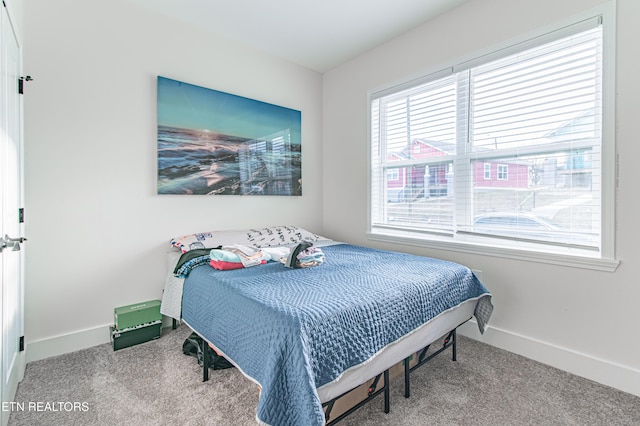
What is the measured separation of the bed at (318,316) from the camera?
112cm

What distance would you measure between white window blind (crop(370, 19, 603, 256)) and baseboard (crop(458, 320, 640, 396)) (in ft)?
2.16

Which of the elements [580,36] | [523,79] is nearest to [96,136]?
[523,79]

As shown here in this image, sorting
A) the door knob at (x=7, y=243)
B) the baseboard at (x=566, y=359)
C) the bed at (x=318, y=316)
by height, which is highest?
the door knob at (x=7, y=243)

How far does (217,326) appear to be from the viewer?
1598 millimetres

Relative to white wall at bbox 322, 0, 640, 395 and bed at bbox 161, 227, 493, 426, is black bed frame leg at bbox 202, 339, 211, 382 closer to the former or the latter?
bed at bbox 161, 227, 493, 426

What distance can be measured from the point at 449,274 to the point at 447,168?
1086 mm

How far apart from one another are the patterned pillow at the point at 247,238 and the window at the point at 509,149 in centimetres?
106

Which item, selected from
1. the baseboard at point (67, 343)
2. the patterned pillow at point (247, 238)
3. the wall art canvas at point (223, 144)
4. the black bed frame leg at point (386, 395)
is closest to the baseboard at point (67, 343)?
the baseboard at point (67, 343)

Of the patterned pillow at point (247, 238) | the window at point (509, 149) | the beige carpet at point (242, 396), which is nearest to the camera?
the beige carpet at point (242, 396)

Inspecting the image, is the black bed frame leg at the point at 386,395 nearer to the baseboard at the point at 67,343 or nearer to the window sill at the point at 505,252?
the window sill at the point at 505,252

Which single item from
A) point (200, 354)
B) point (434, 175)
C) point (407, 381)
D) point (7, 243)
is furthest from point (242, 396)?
point (434, 175)

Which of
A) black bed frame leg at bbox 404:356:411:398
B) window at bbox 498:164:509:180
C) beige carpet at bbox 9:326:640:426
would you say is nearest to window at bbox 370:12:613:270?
window at bbox 498:164:509:180

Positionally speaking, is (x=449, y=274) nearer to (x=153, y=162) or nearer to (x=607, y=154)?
(x=607, y=154)

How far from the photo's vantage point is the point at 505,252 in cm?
224
